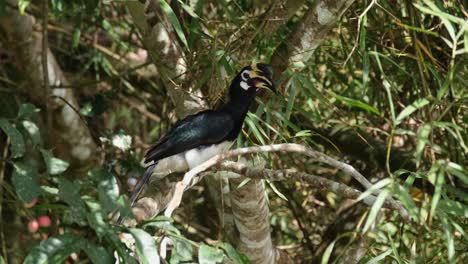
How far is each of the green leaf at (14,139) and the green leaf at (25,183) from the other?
16 cm

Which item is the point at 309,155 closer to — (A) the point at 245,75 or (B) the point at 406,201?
(B) the point at 406,201

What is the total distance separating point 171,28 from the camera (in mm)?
2861

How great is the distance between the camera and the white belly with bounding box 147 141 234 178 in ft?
10.5

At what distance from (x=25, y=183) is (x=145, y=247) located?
414 millimetres

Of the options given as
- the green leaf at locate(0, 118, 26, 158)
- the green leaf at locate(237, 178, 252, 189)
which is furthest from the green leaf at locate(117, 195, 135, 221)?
the green leaf at locate(237, 178, 252, 189)

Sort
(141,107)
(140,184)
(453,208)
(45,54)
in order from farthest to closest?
(141,107)
(45,54)
(140,184)
(453,208)

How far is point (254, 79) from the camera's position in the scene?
2.99 meters

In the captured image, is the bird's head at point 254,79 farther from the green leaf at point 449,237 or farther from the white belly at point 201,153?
the green leaf at point 449,237

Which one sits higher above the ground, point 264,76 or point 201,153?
point 264,76

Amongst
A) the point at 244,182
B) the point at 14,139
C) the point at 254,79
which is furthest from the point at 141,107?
the point at 14,139

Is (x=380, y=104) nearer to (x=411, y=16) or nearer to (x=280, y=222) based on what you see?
(x=411, y=16)

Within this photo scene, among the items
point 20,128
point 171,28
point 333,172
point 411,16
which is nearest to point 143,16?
point 171,28

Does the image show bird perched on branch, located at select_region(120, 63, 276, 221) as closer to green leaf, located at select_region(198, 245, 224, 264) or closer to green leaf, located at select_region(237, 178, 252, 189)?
green leaf, located at select_region(237, 178, 252, 189)

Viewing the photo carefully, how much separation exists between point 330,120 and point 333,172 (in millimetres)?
335
